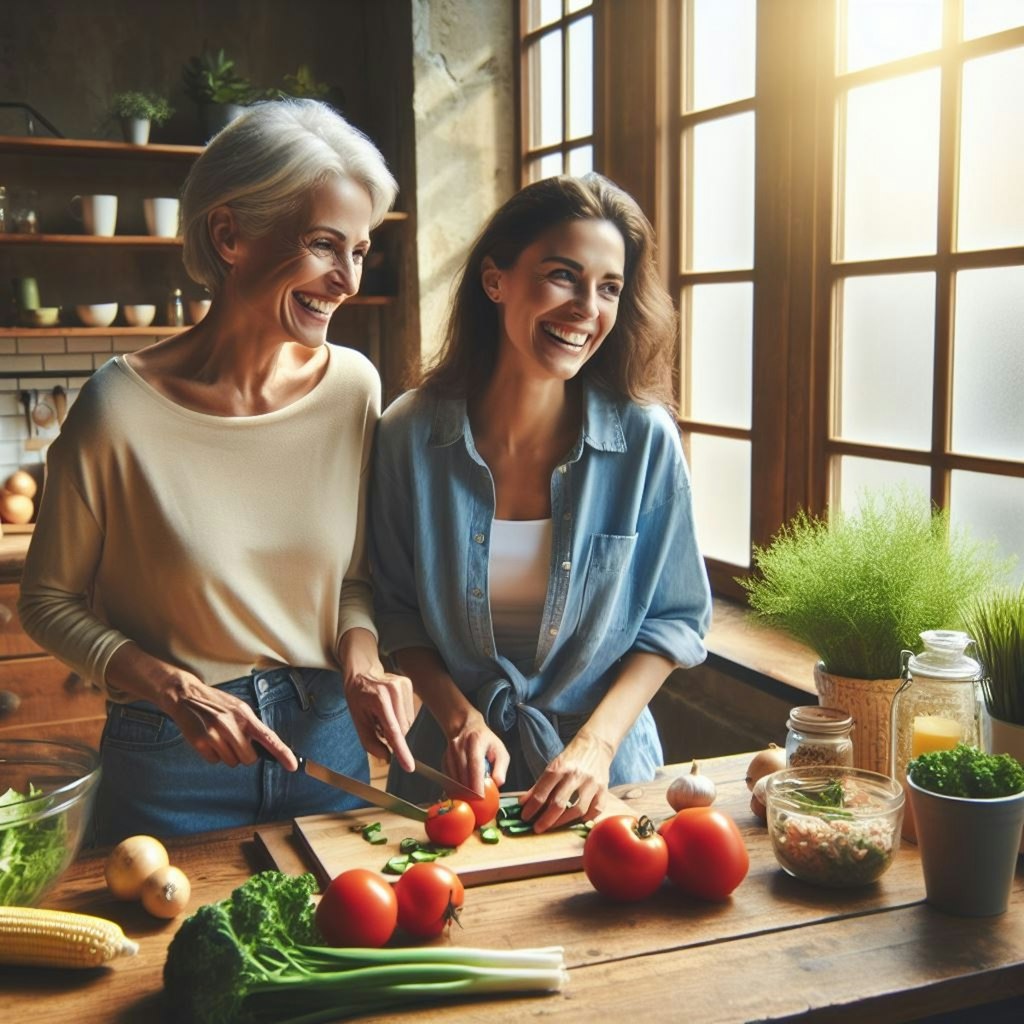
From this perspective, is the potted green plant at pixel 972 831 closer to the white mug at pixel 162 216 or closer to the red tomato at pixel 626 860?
the red tomato at pixel 626 860

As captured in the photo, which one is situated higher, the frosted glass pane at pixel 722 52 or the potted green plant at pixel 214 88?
the potted green plant at pixel 214 88

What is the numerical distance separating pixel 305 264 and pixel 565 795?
0.86m

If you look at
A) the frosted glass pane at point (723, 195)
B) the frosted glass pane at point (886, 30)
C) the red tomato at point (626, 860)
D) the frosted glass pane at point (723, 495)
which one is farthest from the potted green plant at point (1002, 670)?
the frosted glass pane at point (723, 195)

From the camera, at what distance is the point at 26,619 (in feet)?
5.80

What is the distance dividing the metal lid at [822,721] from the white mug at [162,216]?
323 centimetres

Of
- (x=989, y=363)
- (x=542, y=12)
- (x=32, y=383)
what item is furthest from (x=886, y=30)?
(x=32, y=383)

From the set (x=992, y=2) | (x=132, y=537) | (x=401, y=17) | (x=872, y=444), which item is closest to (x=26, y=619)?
(x=132, y=537)

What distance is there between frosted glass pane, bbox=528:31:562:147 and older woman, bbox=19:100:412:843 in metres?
2.26

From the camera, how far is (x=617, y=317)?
2.06m

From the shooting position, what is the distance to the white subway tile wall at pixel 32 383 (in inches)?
170

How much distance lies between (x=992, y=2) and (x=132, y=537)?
1.82 meters

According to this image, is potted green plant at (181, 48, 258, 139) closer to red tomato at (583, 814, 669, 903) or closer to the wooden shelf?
the wooden shelf

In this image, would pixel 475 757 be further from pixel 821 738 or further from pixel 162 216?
pixel 162 216

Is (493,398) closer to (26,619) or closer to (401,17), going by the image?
(26,619)
